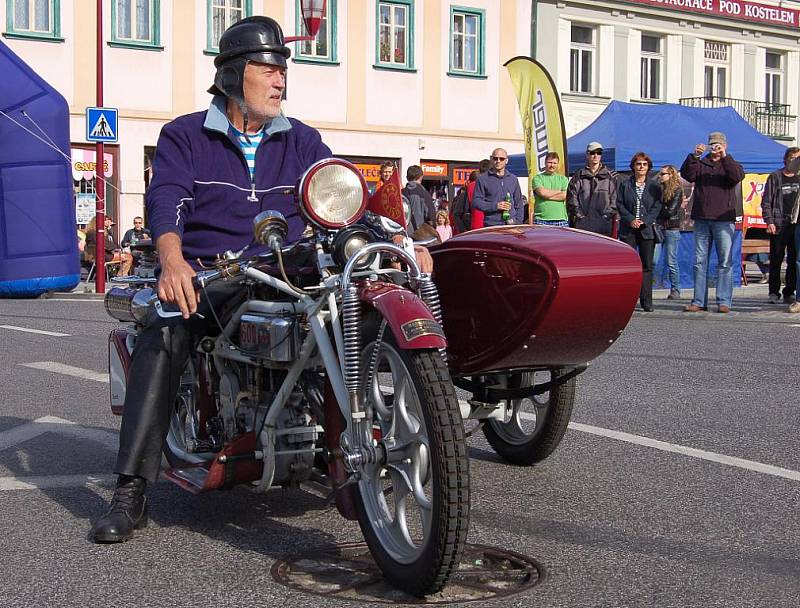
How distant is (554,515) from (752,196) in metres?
19.9

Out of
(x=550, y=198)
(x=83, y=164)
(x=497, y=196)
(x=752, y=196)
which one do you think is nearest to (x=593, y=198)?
(x=550, y=198)

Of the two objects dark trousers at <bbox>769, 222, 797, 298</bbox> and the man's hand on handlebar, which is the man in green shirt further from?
the man's hand on handlebar

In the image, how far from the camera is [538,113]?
1923 centimetres

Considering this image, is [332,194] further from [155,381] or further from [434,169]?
[434,169]

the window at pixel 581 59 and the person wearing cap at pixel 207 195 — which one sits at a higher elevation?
the window at pixel 581 59

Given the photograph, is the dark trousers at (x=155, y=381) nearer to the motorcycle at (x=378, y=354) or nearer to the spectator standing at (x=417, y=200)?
the motorcycle at (x=378, y=354)

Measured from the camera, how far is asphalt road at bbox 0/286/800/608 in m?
3.95

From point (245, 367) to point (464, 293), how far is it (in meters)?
0.81

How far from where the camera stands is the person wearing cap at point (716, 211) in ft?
48.8

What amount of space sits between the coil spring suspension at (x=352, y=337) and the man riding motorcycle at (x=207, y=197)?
2.44 feet

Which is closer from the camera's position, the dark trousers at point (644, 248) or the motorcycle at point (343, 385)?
the motorcycle at point (343, 385)

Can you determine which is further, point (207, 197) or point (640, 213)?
point (640, 213)

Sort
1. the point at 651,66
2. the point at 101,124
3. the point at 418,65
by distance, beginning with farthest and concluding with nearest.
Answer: the point at 651,66 < the point at 418,65 < the point at 101,124

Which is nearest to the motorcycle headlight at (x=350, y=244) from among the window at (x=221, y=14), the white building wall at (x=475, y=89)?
the window at (x=221, y=14)
